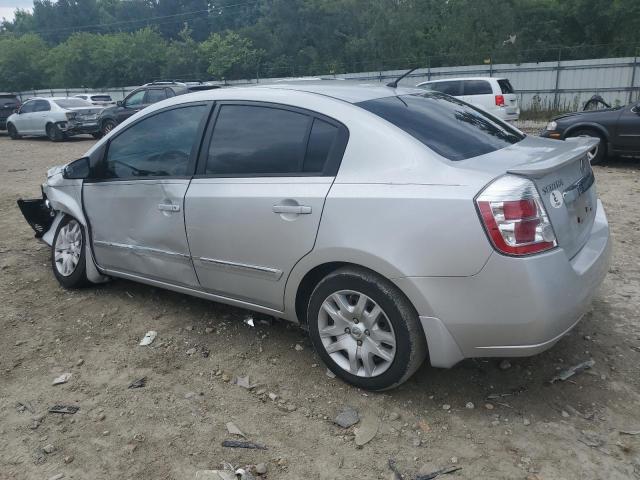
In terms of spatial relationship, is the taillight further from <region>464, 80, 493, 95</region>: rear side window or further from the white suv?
<region>464, 80, 493, 95</region>: rear side window

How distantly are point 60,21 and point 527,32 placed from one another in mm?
77309

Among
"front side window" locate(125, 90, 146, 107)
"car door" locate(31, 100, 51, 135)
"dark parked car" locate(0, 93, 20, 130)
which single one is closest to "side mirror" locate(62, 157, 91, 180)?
"front side window" locate(125, 90, 146, 107)

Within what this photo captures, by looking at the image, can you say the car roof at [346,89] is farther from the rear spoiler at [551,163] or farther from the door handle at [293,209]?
the rear spoiler at [551,163]

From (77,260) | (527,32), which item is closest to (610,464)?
(77,260)

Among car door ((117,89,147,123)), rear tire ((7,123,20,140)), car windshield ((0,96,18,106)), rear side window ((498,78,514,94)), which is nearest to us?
rear side window ((498,78,514,94))

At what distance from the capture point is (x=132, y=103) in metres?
17.6

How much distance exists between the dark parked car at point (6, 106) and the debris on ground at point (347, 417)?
24096 millimetres

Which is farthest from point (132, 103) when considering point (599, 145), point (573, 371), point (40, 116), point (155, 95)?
point (573, 371)

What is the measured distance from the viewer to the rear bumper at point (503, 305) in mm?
2576

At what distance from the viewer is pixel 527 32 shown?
28.8m

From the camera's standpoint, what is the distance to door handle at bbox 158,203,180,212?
12.2 feet

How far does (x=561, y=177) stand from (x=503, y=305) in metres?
0.81

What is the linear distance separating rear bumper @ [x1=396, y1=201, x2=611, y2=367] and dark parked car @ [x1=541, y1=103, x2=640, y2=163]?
7927 millimetres

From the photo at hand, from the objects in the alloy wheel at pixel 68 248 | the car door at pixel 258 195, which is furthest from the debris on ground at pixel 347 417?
the alloy wheel at pixel 68 248
